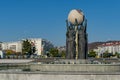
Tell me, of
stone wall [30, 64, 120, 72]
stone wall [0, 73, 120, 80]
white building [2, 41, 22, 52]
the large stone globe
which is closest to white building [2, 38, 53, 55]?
white building [2, 41, 22, 52]

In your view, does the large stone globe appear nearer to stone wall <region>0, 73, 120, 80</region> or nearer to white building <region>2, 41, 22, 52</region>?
stone wall <region>0, 73, 120, 80</region>

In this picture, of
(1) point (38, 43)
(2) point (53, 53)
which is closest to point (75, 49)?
(2) point (53, 53)

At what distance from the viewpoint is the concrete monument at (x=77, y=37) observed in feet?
96.3

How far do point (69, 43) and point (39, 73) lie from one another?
35.5 feet

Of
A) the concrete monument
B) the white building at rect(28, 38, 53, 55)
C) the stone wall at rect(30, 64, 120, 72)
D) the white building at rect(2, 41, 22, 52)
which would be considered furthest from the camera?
the white building at rect(2, 41, 22, 52)

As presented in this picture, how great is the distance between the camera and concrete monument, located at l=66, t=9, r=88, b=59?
1155 inches

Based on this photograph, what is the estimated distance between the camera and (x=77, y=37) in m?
29.3

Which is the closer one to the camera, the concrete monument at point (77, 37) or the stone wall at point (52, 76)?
the stone wall at point (52, 76)

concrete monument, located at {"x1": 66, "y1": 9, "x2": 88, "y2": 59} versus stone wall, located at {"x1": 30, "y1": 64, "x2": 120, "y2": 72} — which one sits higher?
concrete monument, located at {"x1": 66, "y1": 9, "x2": 88, "y2": 59}

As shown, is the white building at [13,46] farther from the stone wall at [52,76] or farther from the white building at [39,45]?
the stone wall at [52,76]

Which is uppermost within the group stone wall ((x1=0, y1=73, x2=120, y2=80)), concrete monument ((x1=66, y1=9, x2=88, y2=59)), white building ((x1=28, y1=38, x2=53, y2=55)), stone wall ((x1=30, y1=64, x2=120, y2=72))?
white building ((x1=28, y1=38, x2=53, y2=55))

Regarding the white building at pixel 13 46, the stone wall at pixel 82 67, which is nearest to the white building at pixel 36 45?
the white building at pixel 13 46

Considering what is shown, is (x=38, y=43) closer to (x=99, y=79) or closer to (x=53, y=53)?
(x=53, y=53)

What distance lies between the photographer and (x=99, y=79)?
1853cm
